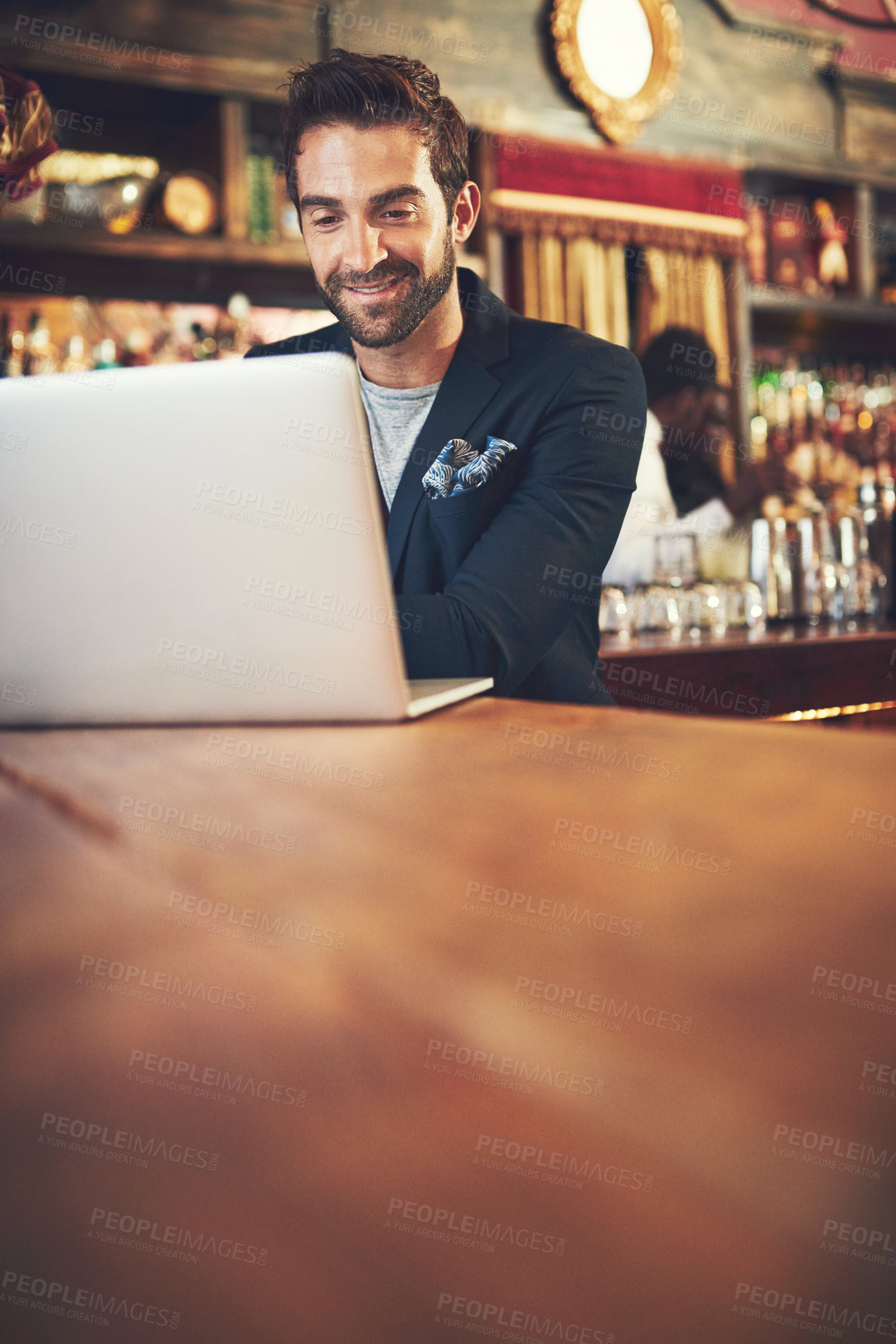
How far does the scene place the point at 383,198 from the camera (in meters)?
1.54

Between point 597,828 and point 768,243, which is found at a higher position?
point 768,243

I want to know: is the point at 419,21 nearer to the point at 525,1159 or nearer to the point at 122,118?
the point at 122,118

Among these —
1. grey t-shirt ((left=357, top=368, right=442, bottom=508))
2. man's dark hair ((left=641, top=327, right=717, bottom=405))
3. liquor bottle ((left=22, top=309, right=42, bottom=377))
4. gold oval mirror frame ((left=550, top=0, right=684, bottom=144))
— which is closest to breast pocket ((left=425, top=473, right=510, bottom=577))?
grey t-shirt ((left=357, top=368, right=442, bottom=508))

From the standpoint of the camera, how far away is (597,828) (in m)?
0.31

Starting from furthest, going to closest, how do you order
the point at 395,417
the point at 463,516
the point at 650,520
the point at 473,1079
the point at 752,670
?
the point at 650,520, the point at 752,670, the point at 395,417, the point at 463,516, the point at 473,1079

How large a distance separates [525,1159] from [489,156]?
12.0ft

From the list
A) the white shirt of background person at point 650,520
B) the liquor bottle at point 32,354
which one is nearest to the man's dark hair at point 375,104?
the white shirt of background person at point 650,520

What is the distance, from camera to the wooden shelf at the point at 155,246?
8.93ft

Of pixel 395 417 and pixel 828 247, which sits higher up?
pixel 828 247

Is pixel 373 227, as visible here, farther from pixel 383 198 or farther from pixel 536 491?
pixel 536 491

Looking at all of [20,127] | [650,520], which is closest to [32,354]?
[20,127]

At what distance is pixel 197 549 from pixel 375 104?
3.75ft

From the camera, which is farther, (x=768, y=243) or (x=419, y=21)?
(x=768, y=243)

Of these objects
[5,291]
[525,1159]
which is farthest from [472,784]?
[5,291]
